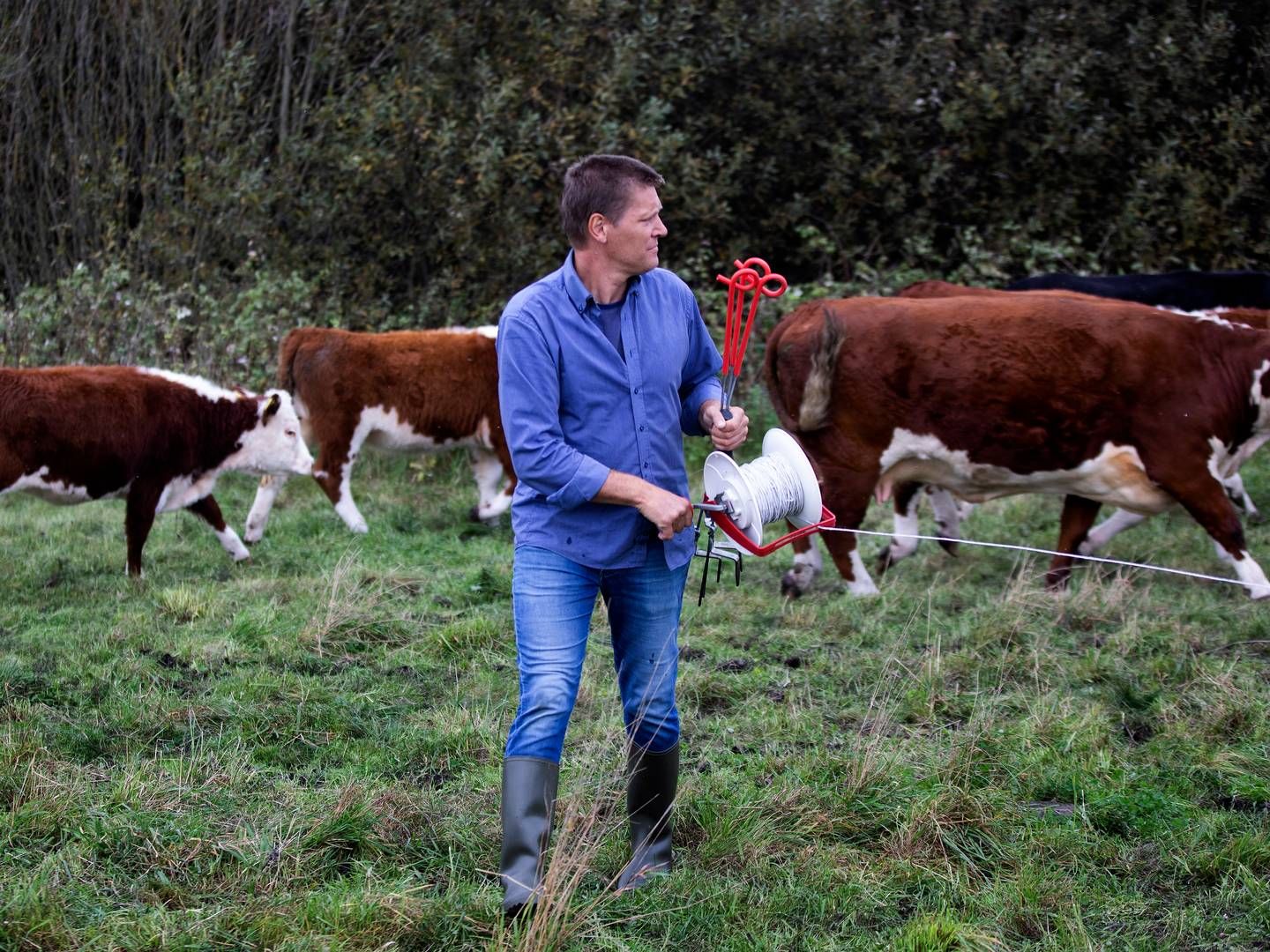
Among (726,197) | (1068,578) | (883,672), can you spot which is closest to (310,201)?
(726,197)

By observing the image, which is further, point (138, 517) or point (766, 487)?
point (138, 517)

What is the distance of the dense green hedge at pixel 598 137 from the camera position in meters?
13.1

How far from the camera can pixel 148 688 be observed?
5.52 metres

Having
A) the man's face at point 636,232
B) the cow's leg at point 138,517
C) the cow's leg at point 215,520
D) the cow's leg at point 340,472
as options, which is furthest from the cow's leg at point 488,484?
the man's face at point 636,232

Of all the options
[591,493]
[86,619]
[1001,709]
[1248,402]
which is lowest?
[86,619]

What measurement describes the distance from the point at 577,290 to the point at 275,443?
6.11 meters

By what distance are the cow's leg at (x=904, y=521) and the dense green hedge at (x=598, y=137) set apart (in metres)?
4.68

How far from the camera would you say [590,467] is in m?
3.48

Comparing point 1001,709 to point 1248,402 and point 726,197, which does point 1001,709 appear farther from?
point 726,197

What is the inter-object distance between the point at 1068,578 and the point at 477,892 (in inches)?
207

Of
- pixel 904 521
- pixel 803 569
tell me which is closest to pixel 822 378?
pixel 803 569

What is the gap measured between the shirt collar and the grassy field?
1313mm

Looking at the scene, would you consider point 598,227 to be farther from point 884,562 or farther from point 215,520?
point 215,520

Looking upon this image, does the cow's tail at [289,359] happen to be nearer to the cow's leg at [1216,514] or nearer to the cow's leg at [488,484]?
the cow's leg at [488,484]
